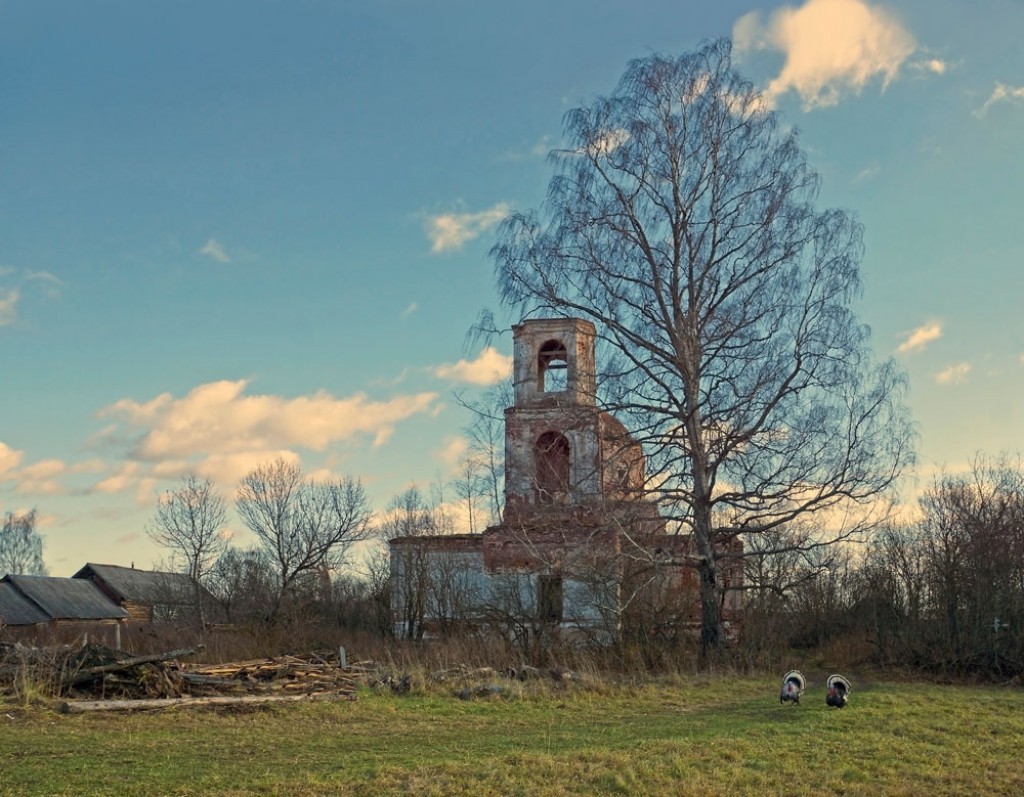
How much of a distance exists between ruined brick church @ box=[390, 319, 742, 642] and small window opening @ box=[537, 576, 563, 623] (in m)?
0.03

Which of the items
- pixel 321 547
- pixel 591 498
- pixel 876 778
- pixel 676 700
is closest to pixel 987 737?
pixel 876 778

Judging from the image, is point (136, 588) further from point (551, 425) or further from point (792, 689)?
point (792, 689)

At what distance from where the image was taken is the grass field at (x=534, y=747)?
8773 mm

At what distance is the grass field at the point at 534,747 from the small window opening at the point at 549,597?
8932 mm

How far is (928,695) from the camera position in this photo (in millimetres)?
15836

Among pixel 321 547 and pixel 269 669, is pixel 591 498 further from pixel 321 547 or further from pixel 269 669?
pixel 321 547

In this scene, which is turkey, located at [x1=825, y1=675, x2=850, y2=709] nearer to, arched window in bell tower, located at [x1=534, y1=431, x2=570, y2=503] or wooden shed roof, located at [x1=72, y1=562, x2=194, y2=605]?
arched window in bell tower, located at [x1=534, y1=431, x2=570, y2=503]

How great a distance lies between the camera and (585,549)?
20.7 metres

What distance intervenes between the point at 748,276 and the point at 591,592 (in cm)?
822

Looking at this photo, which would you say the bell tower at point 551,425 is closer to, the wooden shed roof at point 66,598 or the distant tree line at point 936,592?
the distant tree line at point 936,592

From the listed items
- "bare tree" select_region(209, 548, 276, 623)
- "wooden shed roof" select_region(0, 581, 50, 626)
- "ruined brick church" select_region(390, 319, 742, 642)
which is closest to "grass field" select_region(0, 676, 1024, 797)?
"ruined brick church" select_region(390, 319, 742, 642)

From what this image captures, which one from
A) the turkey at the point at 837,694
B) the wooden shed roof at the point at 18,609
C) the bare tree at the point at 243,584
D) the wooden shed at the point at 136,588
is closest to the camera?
the turkey at the point at 837,694

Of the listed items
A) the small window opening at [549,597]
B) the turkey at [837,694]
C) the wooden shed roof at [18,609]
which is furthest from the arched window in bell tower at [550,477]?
the wooden shed roof at [18,609]

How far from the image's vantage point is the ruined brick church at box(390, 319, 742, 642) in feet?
67.7
